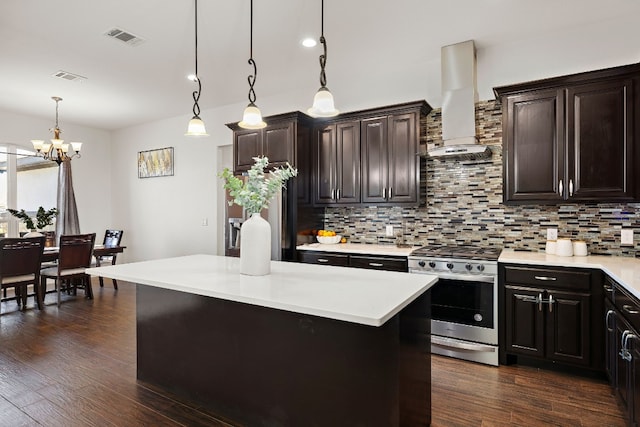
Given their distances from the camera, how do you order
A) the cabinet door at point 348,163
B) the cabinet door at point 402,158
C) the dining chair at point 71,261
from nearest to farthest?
the cabinet door at point 402,158
the cabinet door at point 348,163
the dining chair at point 71,261

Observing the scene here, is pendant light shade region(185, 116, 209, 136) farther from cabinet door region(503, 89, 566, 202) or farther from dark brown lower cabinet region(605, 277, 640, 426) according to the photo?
dark brown lower cabinet region(605, 277, 640, 426)

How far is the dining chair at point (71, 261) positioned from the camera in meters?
4.90

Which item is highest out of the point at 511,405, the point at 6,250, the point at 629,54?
the point at 629,54

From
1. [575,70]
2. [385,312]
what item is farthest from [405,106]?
[385,312]

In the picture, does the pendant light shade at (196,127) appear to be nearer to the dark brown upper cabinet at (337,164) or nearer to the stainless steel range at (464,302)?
the dark brown upper cabinet at (337,164)

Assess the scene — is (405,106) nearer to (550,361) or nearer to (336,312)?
(550,361)

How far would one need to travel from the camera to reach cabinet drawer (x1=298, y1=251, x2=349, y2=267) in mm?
3826

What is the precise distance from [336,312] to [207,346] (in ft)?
4.07

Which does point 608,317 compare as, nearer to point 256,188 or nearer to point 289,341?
point 289,341

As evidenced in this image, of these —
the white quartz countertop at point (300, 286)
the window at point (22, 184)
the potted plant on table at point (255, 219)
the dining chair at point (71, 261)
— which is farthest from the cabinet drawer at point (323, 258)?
the window at point (22, 184)

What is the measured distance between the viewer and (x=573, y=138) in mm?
3020

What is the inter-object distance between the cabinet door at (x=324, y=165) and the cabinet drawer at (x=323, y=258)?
646 mm

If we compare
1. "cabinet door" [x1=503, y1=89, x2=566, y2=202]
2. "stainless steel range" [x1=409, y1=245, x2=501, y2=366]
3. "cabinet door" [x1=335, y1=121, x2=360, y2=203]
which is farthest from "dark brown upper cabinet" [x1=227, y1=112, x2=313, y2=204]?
"cabinet door" [x1=503, y1=89, x2=566, y2=202]

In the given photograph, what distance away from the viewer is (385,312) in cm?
144
